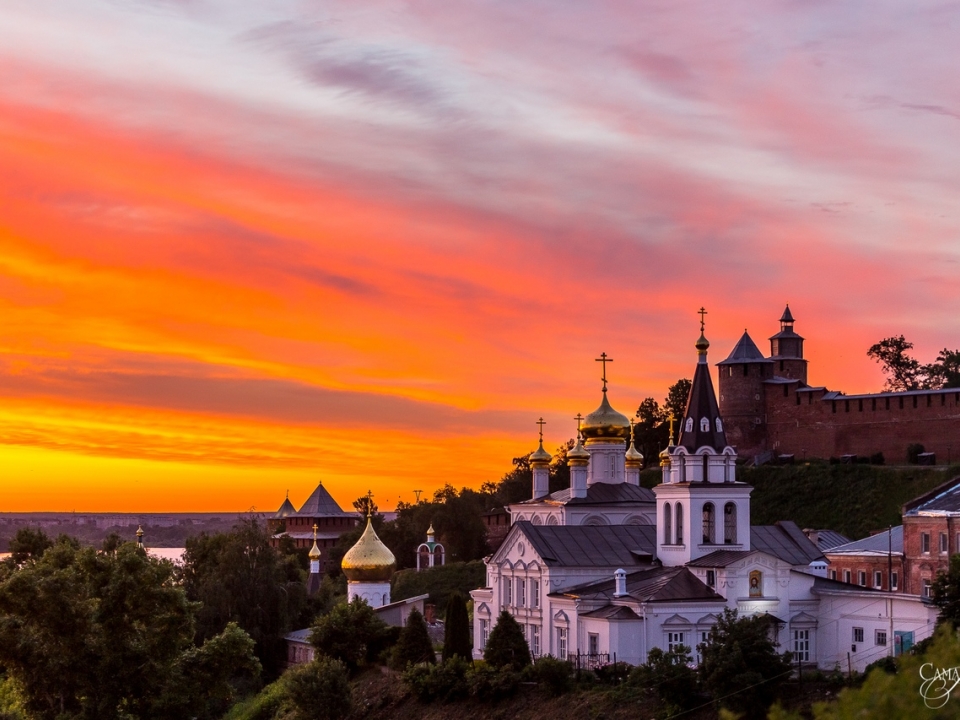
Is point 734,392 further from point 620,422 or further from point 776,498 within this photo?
point 620,422

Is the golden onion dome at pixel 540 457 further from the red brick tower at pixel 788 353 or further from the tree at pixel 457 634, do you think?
the red brick tower at pixel 788 353

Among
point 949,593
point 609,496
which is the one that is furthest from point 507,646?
point 949,593

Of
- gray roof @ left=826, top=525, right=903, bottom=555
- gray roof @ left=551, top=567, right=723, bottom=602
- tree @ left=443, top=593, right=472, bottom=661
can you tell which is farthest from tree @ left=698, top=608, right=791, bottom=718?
gray roof @ left=826, top=525, right=903, bottom=555

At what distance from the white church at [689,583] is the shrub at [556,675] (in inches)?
55.2

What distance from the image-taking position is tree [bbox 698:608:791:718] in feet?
112

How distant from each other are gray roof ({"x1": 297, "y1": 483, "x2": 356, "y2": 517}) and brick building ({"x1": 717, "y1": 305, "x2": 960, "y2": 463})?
2961cm

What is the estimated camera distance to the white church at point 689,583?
39125 millimetres

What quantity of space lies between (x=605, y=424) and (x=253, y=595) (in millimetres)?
14561

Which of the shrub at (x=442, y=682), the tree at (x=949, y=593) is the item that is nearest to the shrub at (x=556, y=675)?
the shrub at (x=442, y=682)

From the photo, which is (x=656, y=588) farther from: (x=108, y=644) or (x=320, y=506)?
(x=320, y=506)

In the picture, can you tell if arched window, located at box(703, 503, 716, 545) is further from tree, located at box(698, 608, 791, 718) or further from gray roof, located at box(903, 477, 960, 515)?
gray roof, located at box(903, 477, 960, 515)

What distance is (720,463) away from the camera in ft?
139

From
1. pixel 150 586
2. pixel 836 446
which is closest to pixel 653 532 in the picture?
pixel 150 586

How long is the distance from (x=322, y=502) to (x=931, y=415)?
1648 inches
